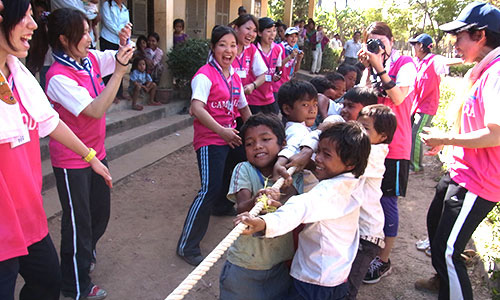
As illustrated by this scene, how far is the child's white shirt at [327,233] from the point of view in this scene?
1686 mm

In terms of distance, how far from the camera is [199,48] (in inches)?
282

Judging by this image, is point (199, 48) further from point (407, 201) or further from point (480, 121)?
point (480, 121)

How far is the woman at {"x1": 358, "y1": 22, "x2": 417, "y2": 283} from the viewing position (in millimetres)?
2842

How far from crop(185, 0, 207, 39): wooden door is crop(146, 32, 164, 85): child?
3099 mm

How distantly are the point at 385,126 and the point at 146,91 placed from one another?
523cm

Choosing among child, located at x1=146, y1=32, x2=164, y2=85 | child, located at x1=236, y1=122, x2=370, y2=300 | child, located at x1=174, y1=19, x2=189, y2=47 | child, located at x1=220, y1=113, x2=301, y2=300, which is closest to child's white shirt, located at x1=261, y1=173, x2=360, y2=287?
child, located at x1=236, y1=122, x2=370, y2=300

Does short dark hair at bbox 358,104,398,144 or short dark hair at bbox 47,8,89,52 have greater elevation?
short dark hair at bbox 47,8,89,52

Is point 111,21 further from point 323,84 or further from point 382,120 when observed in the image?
point 382,120

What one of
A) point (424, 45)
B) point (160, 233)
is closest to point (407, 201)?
point (424, 45)

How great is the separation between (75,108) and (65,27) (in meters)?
0.47

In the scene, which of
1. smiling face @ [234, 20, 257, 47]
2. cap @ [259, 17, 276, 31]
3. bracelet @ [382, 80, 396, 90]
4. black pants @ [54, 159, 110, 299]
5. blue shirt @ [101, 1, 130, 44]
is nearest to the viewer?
black pants @ [54, 159, 110, 299]

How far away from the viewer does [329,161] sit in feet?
5.95

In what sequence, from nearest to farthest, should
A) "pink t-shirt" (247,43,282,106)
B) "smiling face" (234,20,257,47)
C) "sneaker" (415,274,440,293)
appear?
"sneaker" (415,274,440,293)
"smiling face" (234,20,257,47)
"pink t-shirt" (247,43,282,106)

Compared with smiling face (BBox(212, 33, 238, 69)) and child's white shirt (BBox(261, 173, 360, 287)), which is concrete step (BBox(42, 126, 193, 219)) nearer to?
smiling face (BBox(212, 33, 238, 69))
